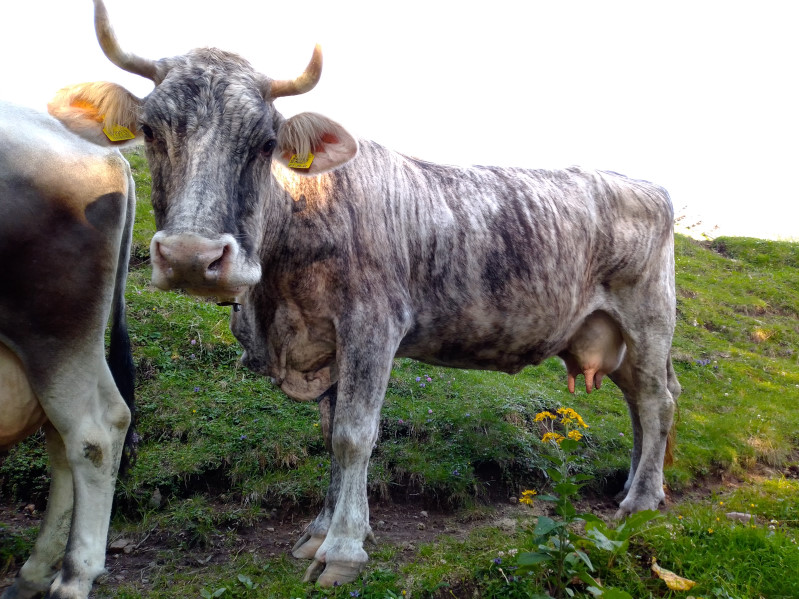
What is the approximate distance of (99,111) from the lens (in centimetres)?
402

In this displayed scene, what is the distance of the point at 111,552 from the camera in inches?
178

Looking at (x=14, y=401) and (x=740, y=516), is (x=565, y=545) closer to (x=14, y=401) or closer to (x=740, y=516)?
(x=740, y=516)

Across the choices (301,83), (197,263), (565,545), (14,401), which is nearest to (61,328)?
(14,401)

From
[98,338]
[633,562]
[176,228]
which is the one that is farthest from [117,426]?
[633,562]

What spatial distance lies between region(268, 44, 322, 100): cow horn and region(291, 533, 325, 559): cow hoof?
2.89 m

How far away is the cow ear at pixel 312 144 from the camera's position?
4.07m

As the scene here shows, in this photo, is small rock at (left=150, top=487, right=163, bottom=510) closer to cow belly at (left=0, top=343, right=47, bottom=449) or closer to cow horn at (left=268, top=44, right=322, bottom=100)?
cow belly at (left=0, top=343, right=47, bottom=449)

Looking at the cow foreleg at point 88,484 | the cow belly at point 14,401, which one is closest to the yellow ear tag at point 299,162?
the cow foreleg at point 88,484

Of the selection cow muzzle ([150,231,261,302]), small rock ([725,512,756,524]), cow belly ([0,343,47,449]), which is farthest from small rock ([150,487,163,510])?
small rock ([725,512,756,524])

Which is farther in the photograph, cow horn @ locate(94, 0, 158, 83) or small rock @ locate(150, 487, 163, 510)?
small rock @ locate(150, 487, 163, 510)

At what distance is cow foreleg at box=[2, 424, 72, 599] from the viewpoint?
3.80m

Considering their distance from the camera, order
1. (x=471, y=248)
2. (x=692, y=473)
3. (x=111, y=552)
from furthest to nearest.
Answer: (x=692, y=473)
(x=471, y=248)
(x=111, y=552)

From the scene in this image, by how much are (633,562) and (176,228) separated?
323cm

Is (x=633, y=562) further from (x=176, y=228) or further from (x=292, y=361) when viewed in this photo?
(x=176, y=228)
